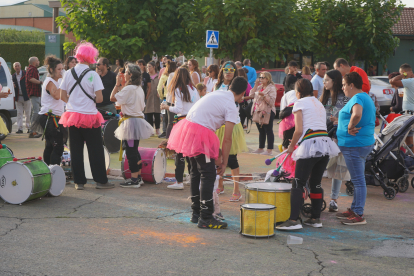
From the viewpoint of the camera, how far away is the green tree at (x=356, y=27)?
31578mm

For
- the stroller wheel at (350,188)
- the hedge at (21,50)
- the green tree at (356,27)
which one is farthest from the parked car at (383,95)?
the hedge at (21,50)

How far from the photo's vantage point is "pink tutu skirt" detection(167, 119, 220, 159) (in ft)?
18.2

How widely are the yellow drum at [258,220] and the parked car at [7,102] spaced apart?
29.6 feet

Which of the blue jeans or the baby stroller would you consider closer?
the blue jeans

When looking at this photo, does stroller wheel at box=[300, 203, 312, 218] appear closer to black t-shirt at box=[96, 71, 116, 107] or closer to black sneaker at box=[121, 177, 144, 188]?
black sneaker at box=[121, 177, 144, 188]

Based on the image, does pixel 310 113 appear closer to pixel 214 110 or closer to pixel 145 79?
pixel 214 110

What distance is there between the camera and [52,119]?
814 centimetres

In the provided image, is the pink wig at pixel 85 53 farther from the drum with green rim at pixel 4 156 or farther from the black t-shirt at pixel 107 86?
the black t-shirt at pixel 107 86

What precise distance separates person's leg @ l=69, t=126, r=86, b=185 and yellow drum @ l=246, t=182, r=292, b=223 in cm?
294

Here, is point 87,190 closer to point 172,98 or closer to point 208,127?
point 172,98

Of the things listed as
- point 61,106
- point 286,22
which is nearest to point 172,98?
point 61,106

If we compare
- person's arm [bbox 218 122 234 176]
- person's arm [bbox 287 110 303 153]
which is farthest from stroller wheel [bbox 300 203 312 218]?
person's arm [bbox 218 122 234 176]

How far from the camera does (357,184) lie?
618 cm

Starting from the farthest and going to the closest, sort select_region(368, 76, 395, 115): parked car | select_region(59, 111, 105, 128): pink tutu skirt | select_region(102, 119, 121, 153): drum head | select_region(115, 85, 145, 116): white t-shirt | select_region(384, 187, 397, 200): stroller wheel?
1. select_region(368, 76, 395, 115): parked car
2. select_region(102, 119, 121, 153): drum head
3. select_region(115, 85, 145, 116): white t-shirt
4. select_region(384, 187, 397, 200): stroller wheel
5. select_region(59, 111, 105, 128): pink tutu skirt
